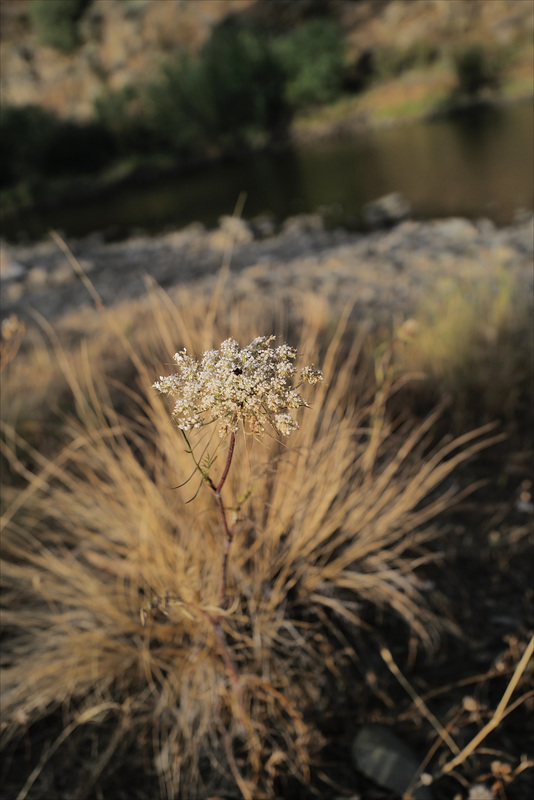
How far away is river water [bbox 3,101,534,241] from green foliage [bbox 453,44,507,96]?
119cm

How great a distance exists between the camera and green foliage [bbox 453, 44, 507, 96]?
1767 cm

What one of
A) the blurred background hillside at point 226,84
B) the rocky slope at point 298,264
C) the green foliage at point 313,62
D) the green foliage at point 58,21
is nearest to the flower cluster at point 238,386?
the rocky slope at point 298,264

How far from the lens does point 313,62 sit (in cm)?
2850

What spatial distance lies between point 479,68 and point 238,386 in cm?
2181

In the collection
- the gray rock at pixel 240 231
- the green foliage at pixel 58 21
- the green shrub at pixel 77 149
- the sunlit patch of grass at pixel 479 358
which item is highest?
the green foliage at pixel 58 21

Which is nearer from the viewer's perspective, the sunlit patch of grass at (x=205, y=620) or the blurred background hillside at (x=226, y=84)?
the sunlit patch of grass at (x=205, y=620)

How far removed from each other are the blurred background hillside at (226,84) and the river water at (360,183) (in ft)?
0.45

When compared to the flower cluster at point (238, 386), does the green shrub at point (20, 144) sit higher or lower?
higher

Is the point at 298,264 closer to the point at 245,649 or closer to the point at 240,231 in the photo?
the point at 240,231

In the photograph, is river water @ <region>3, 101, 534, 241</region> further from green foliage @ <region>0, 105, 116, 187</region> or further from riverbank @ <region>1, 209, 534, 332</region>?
green foliage @ <region>0, 105, 116, 187</region>

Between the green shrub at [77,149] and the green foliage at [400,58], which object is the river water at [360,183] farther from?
the green foliage at [400,58]

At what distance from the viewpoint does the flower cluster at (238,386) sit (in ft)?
1.59

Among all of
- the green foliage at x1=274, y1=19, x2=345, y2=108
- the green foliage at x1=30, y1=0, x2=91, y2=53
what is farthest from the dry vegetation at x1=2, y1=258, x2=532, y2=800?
the green foliage at x1=30, y1=0, x2=91, y2=53

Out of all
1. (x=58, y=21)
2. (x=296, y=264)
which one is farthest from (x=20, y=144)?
(x=58, y=21)
